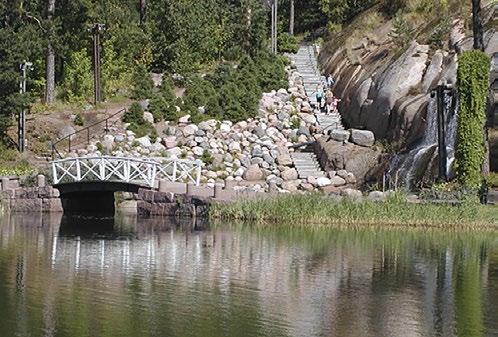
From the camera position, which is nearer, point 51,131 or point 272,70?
point 51,131

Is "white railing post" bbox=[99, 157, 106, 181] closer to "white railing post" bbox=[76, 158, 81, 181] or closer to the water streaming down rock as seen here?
"white railing post" bbox=[76, 158, 81, 181]

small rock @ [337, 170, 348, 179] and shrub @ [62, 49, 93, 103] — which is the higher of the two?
shrub @ [62, 49, 93, 103]

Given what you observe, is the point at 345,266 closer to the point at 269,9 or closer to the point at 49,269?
the point at 49,269

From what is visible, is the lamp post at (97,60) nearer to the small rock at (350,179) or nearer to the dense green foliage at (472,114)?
the small rock at (350,179)

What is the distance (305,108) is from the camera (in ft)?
175

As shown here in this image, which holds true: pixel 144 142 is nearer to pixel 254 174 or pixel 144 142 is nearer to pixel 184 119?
pixel 184 119

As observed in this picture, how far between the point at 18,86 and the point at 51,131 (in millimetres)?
3879

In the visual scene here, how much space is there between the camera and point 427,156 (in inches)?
1578

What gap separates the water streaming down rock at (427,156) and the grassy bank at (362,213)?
601cm

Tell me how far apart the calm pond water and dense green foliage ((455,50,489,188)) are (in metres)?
6.59

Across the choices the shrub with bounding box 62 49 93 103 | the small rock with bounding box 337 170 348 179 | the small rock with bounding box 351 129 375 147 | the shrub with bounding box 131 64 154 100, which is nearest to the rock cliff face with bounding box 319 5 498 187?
the small rock with bounding box 351 129 375 147

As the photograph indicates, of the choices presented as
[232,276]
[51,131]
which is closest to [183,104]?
[51,131]

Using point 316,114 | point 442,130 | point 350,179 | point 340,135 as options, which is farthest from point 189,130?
point 442,130

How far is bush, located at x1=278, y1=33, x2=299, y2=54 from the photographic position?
64375mm
